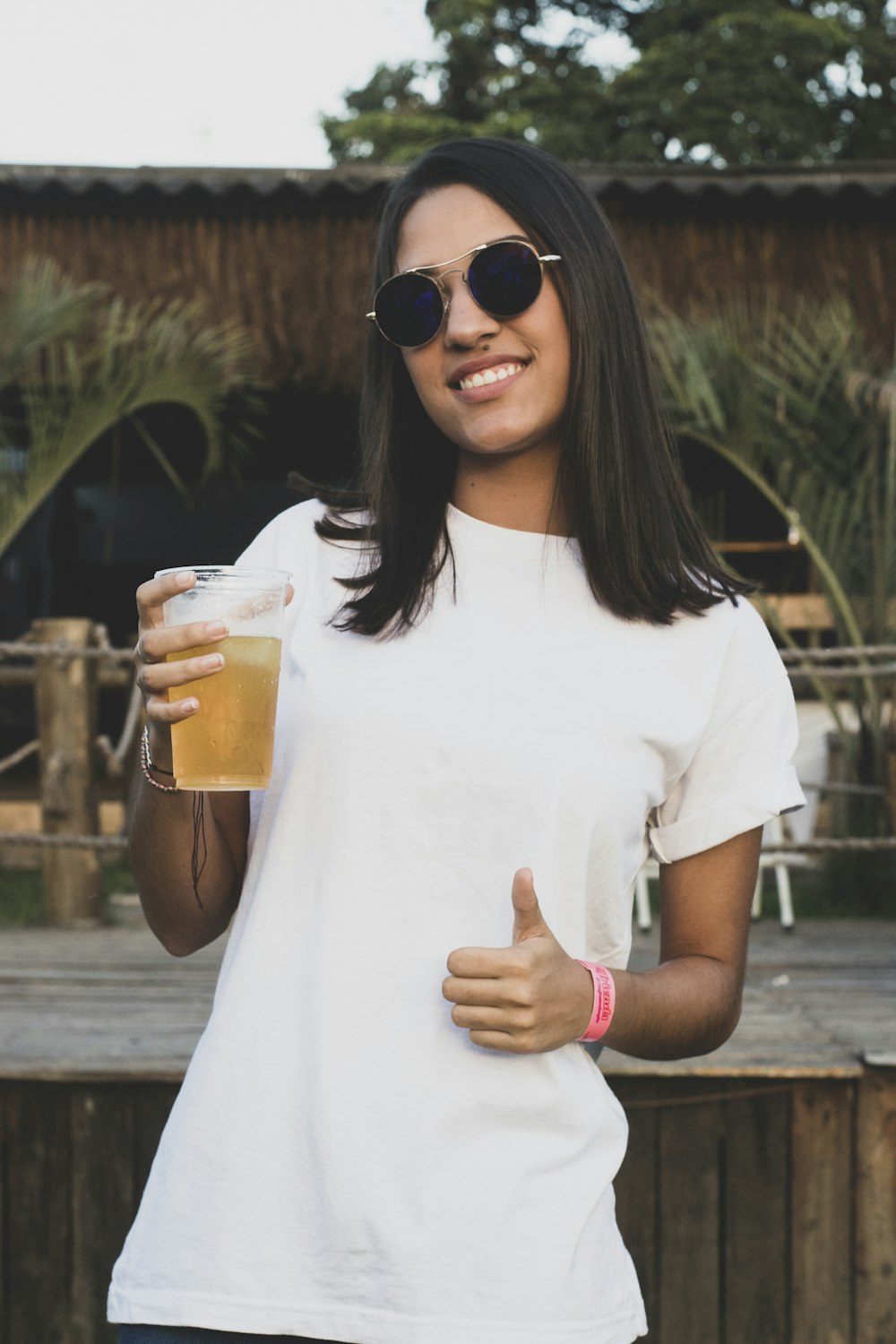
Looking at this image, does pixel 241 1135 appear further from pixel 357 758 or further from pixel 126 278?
pixel 126 278

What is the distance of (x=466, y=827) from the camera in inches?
54.9

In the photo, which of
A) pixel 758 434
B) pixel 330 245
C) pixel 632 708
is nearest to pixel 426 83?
pixel 330 245

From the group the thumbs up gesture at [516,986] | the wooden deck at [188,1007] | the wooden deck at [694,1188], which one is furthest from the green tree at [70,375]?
the thumbs up gesture at [516,986]

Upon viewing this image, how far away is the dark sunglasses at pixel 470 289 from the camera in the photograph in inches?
60.1

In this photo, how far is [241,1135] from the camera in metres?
1.33

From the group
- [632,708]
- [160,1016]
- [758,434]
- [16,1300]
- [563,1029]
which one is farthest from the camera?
[758,434]

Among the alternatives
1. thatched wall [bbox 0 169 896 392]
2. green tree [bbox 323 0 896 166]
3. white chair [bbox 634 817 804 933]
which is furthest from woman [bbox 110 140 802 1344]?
green tree [bbox 323 0 896 166]

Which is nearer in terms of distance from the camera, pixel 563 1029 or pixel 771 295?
pixel 563 1029

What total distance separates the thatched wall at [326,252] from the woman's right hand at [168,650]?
5828 mm

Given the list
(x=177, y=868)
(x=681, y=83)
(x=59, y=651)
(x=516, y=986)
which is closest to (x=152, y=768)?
(x=177, y=868)

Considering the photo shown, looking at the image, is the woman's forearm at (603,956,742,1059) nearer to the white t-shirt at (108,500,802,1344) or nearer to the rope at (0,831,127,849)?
the white t-shirt at (108,500,802,1344)

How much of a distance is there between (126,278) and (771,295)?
311cm

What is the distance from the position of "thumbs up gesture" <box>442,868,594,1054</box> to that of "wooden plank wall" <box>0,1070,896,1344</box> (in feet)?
5.18

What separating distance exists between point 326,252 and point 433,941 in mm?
6141
